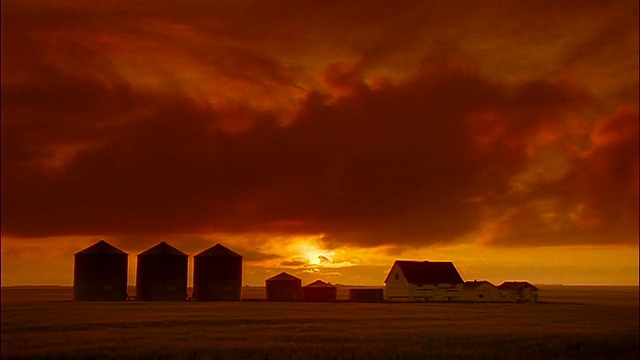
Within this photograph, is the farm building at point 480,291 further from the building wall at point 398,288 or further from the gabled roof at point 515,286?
the building wall at point 398,288

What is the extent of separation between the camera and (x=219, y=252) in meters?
80.9

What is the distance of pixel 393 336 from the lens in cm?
4088

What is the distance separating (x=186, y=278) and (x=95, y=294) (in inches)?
376

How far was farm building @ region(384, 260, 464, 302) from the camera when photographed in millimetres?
71062

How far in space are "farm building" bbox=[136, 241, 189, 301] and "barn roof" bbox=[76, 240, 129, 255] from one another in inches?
99.9

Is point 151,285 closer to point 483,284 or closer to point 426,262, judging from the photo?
point 426,262

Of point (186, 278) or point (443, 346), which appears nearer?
point (443, 346)

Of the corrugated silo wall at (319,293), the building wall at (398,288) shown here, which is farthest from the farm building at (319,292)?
the building wall at (398,288)

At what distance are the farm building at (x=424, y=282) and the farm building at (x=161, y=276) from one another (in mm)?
22575

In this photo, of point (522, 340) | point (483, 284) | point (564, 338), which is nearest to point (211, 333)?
point (522, 340)

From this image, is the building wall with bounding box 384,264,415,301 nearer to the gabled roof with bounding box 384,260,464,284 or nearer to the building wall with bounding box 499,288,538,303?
the gabled roof with bounding box 384,260,464,284

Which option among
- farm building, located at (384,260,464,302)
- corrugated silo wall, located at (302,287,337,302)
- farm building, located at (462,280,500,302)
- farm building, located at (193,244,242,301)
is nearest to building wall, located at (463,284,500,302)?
farm building, located at (462,280,500,302)

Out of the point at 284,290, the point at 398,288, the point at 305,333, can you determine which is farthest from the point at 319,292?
the point at 305,333

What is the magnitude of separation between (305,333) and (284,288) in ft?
146
